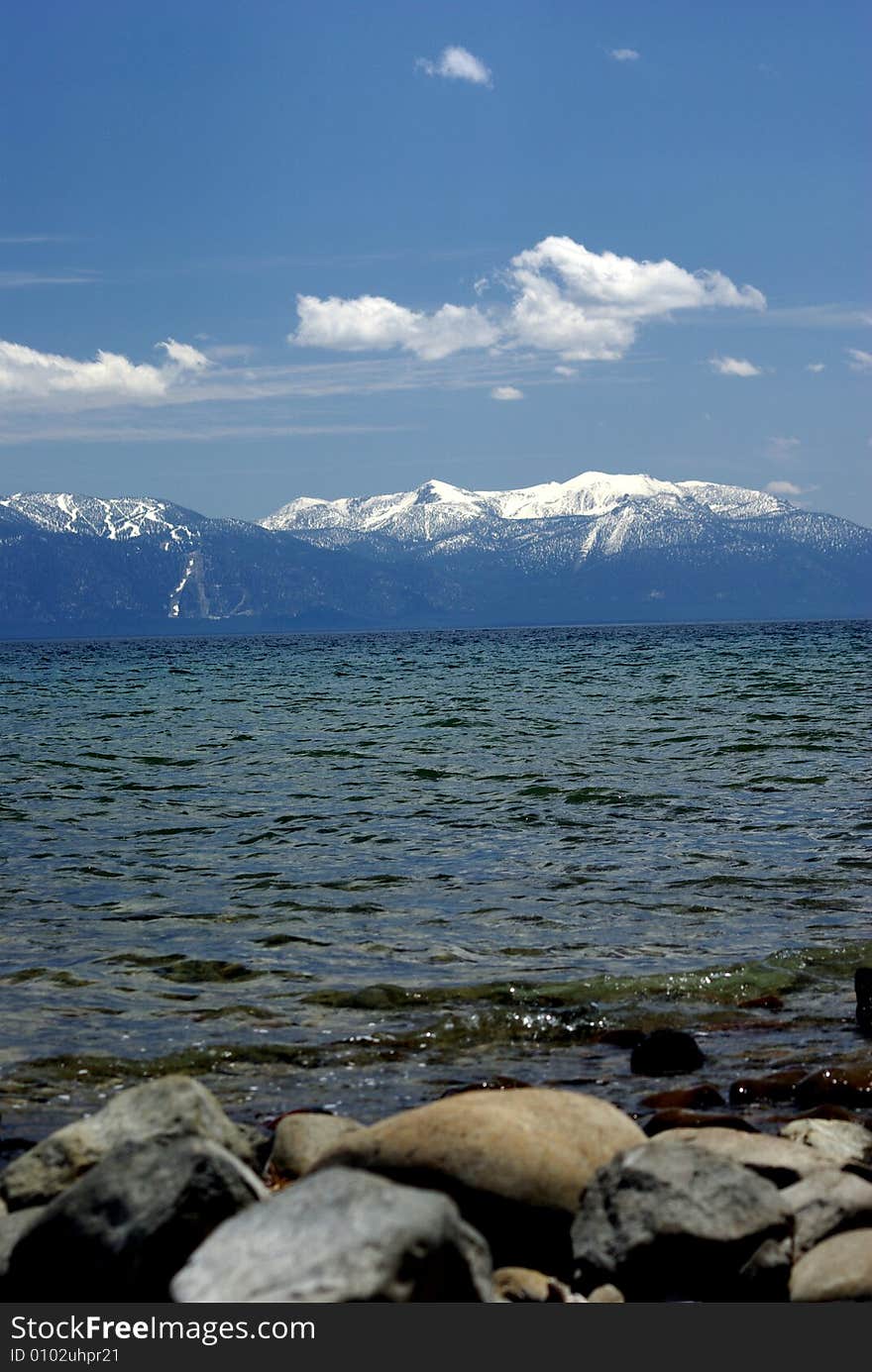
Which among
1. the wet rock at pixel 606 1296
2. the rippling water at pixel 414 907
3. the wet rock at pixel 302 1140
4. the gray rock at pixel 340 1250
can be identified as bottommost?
the rippling water at pixel 414 907

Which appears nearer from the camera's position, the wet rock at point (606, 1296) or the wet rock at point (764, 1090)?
the wet rock at point (606, 1296)

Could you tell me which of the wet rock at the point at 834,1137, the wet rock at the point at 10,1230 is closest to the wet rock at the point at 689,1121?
the wet rock at the point at 834,1137

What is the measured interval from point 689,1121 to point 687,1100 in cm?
81

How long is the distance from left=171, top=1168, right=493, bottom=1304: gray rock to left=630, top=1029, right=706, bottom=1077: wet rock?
4.50 metres

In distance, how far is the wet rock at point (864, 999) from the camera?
1061 centimetres

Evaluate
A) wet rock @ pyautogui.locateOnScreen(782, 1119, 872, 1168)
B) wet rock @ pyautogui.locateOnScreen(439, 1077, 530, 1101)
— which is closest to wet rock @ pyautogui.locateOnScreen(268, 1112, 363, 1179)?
wet rock @ pyautogui.locateOnScreen(439, 1077, 530, 1101)

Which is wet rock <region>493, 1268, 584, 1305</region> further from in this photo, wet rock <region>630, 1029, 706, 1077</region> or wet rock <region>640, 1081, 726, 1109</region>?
wet rock <region>630, 1029, 706, 1077</region>

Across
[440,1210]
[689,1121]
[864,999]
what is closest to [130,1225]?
[440,1210]

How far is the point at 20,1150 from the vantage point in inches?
325

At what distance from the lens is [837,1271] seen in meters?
5.86

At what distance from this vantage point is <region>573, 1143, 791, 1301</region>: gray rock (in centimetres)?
598

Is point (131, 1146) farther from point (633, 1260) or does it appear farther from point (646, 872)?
point (646, 872)

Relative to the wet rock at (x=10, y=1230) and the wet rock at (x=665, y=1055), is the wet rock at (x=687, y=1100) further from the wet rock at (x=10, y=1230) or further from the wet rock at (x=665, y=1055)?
the wet rock at (x=10, y=1230)
